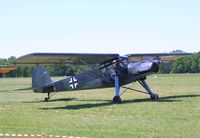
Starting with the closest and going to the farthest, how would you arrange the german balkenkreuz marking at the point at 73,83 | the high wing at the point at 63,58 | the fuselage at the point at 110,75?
the high wing at the point at 63,58 → the fuselage at the point at 110,75 → the german balkenkreuz marking at the point at 73,83

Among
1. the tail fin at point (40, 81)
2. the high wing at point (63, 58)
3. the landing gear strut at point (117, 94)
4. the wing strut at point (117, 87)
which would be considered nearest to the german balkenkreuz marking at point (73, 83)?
the high wing at point (63, 58)

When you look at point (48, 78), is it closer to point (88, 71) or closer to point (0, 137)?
point (88, 71)

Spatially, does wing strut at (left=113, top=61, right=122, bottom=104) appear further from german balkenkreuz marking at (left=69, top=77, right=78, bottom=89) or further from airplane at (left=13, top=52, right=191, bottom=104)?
german balkenkreuz marking at (left=69, top=77, right=78, bottom=89)

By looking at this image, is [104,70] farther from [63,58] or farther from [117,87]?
[63,58]

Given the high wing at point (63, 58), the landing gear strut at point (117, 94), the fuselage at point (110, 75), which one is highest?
the high wing at point (63, 58)


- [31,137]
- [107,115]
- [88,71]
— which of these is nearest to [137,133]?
[31,137]

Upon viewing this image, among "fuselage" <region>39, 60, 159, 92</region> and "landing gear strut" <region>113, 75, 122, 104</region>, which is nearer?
"landing gear strut" <region>113, 75, 122, 104</region>

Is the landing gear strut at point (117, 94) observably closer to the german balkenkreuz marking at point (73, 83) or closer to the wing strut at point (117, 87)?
the wing strut at point (117, 87)

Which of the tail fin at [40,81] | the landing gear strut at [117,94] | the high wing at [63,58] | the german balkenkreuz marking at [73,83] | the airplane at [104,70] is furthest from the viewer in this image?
the tail fin at [40,81]

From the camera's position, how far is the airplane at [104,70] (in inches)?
855

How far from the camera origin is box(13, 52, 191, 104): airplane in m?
21.7

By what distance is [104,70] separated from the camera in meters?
22.8

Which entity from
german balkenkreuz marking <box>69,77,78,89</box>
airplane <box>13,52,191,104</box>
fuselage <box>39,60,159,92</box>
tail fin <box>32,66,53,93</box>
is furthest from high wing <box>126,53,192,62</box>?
tail fin <box>32,66,53,93</box>

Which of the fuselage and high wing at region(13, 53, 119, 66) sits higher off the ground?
high wing at region(13, 53, 119, 66)
